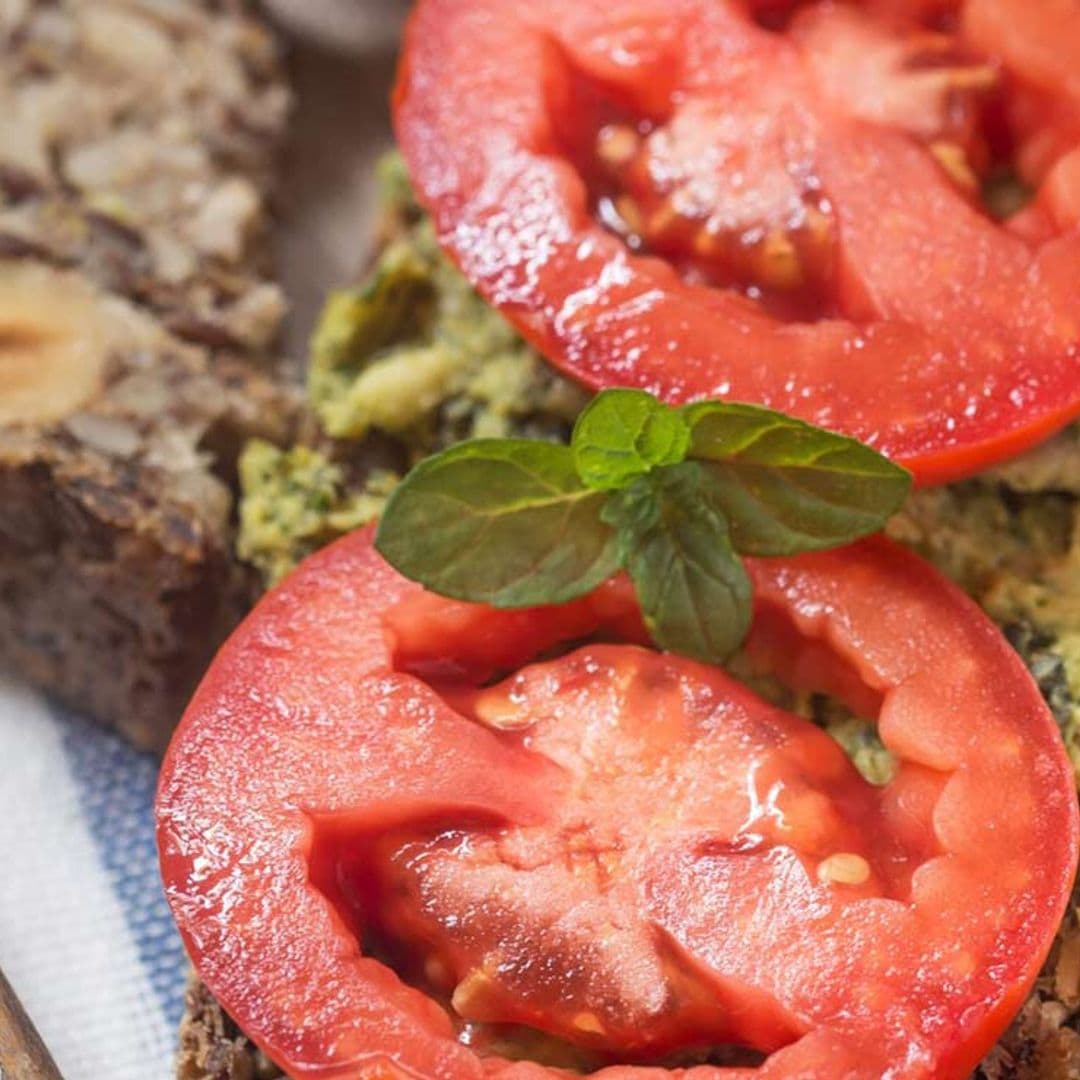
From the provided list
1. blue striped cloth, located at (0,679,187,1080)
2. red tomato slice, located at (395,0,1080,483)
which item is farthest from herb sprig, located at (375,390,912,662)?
blue striped cloth, located at (0,679,187,1080)

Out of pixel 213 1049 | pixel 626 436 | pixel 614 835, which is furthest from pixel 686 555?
pixel 213 1049

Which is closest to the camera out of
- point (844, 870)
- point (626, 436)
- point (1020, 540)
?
point (844, 870)

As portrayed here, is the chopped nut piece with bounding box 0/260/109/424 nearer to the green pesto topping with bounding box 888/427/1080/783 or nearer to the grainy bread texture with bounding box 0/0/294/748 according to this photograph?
the grainy bread texture with bounding box 0/0/294/748

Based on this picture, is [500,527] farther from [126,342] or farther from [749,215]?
[126,342]

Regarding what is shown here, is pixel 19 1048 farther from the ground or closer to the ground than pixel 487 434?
closer to the ground

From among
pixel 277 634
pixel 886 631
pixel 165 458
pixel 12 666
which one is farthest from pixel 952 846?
pixel 12 666

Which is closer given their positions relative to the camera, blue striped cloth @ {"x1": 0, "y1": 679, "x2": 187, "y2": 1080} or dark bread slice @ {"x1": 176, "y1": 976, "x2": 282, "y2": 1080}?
dark bread slice @ {"x1": 176, "y1": 976, "x2": 282, "y2": 1080}

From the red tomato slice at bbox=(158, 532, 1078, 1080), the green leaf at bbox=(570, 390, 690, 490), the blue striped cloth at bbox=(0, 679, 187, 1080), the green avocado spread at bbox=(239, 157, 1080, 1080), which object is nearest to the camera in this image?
the red tomato slice at bbox=(158, 532, 1078, 1080)

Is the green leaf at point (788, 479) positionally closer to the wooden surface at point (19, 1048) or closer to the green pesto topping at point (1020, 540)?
the green pesto topping at point (1020, 540)
